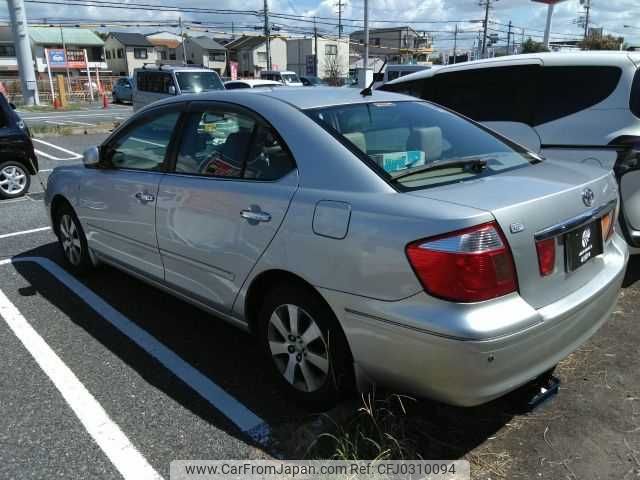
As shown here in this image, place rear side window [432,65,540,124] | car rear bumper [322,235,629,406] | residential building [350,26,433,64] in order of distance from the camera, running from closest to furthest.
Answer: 1. car rear bumper [322,235,629,406]
2. rear side window [432,65,540,124]
3. residential building [350,26,433,64]

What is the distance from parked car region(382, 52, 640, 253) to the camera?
A: 3945 mm

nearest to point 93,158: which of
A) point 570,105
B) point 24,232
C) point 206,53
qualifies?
point 24,232

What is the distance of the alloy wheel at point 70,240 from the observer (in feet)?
15.3

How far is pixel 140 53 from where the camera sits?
252ft

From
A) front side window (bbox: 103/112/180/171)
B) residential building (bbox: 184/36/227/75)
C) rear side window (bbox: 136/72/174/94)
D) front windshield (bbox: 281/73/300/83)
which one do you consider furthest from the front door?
residential building (bbox: 184/36/227/75)

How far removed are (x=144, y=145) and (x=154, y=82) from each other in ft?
46.7

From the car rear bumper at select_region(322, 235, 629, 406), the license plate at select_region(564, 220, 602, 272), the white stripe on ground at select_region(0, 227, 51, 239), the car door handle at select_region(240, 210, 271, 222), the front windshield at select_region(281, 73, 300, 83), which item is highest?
the front windshield at select_region(281, 73, 300, 83)

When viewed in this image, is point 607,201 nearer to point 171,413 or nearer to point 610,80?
point 610,80

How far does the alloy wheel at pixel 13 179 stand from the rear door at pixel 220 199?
5628 millimetres

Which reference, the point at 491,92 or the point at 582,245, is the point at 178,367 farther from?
the point at 491,92

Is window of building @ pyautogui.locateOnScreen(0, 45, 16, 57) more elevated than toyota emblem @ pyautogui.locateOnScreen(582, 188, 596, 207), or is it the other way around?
window of building @ pyautogui.locateOnScreen(0, 45, 16, 57)

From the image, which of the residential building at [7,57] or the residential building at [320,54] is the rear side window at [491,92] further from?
the residential building at [7,57]

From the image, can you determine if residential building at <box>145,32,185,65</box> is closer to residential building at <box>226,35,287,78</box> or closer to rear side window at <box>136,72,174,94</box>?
residential building at <box>226,35,287,78</box>

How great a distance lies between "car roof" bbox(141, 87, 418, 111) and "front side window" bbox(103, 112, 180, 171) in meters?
0.26
